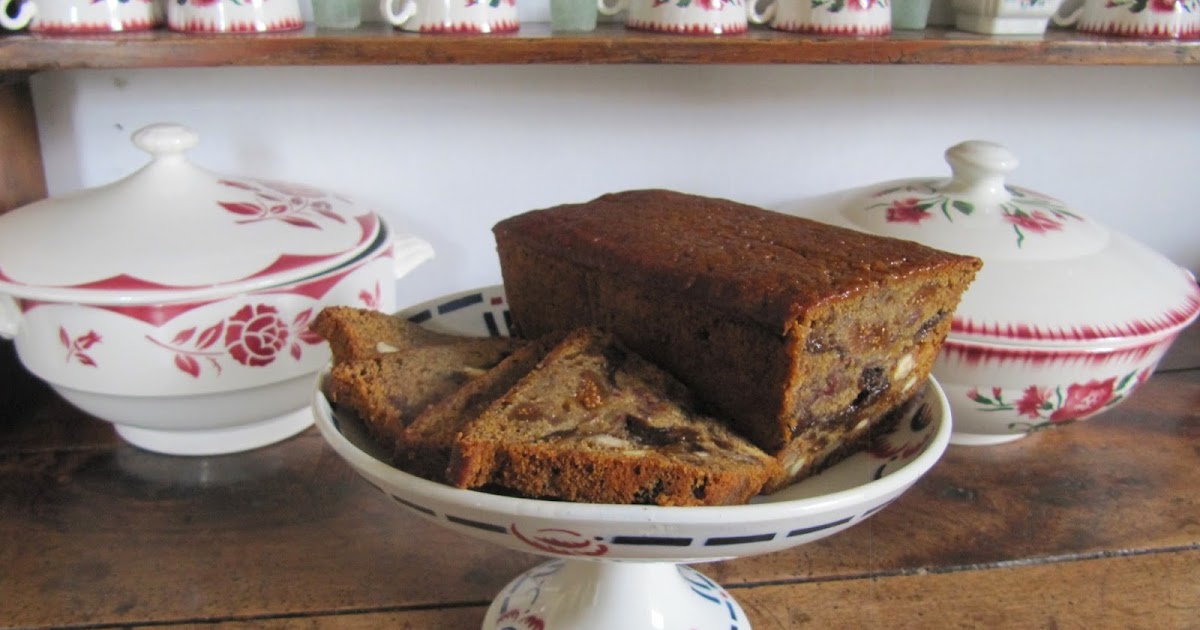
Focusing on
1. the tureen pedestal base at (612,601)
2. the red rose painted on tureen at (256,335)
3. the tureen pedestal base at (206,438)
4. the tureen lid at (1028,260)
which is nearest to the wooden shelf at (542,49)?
the tureen lid at (1028,260)

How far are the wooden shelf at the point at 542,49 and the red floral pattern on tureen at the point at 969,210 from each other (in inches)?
5.1

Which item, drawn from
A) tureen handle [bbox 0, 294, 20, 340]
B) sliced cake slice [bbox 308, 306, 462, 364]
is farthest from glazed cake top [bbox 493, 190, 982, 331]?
tureen handle [bbox 0, 294, 20, 340]

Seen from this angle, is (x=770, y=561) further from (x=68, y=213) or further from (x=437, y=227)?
(x=68, y=213)

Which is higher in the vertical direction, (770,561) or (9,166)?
(9,166)

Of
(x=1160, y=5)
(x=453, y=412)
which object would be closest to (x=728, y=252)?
(x=453, y=412)

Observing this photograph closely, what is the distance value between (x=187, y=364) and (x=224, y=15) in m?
0.31

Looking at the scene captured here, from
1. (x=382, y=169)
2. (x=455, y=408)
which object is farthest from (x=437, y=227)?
(x=455, y=408)

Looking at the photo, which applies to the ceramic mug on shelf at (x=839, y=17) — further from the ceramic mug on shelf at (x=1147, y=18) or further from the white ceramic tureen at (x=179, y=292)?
the white ceramic tureen at (x=179, y=292)

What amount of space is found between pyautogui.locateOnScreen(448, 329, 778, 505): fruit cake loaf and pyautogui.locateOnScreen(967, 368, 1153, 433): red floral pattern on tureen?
40 centimetres

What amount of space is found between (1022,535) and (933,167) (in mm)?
498

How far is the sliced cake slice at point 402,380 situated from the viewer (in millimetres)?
550

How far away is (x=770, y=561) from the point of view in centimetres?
74

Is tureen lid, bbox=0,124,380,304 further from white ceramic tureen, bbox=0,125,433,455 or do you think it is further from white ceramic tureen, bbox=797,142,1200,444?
white ceramic tureen, bbox=797,142,1200,444

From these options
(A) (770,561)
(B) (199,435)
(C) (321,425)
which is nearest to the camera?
(C) (321,425)
